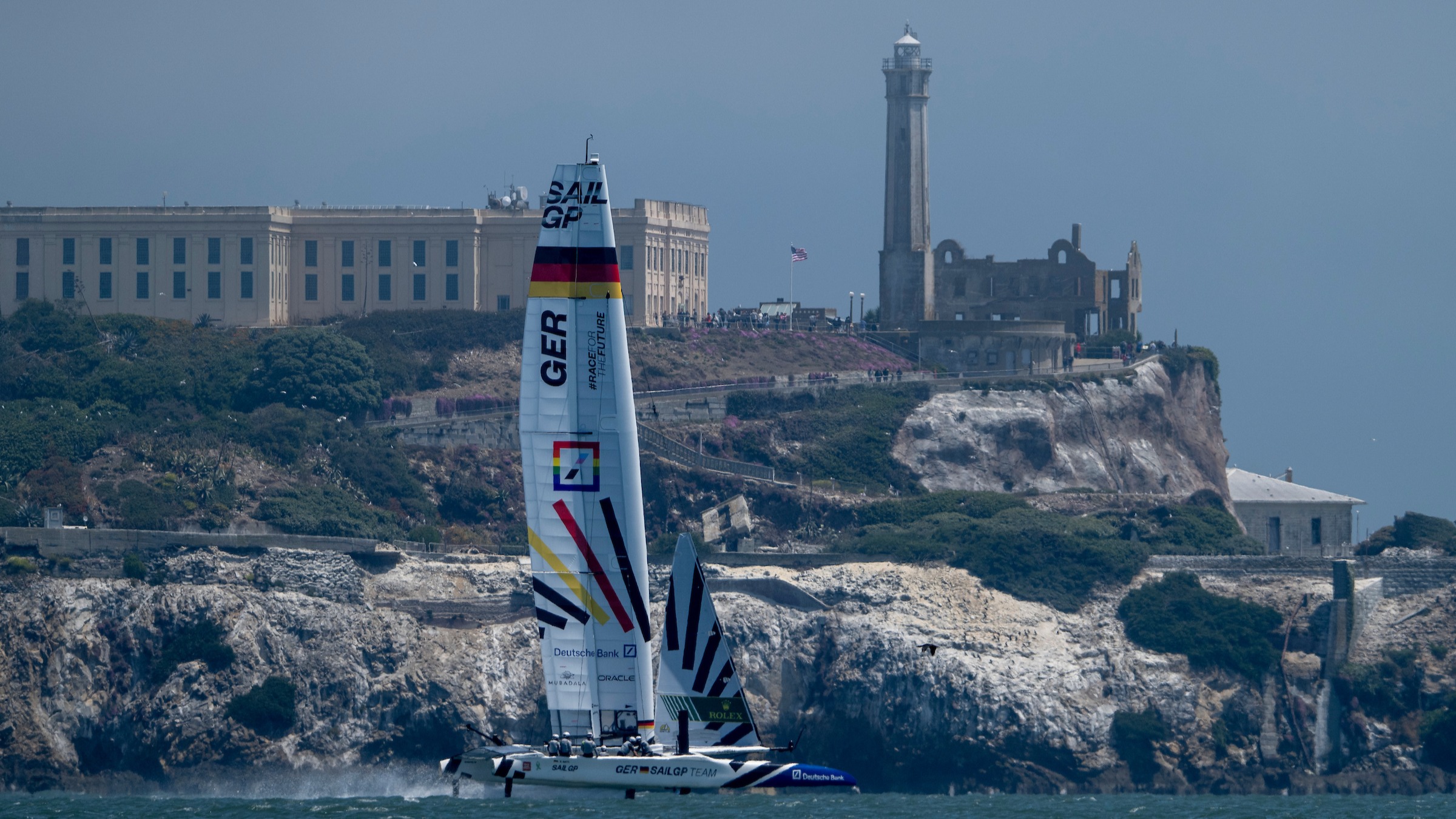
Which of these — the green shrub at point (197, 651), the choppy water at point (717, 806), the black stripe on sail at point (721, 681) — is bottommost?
the choppy water at point (717, 806)

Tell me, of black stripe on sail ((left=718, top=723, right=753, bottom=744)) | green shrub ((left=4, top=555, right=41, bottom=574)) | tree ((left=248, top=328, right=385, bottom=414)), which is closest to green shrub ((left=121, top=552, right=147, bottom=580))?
green shrub ((left=4, top=555, right=41, bottom=574))

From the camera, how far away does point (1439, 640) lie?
247 feet

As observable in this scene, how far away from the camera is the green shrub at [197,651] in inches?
2744

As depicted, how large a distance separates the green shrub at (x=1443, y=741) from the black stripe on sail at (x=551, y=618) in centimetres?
4207

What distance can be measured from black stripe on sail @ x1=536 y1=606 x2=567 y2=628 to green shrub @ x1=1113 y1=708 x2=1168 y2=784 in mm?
36897

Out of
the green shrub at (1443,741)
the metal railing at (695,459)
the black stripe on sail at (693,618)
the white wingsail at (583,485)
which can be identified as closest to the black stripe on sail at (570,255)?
the white wingsail at (583,485)

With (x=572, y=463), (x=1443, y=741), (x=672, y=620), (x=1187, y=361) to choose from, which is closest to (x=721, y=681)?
(x=672, y=620)

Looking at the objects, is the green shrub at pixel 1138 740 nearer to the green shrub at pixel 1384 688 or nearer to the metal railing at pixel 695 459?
the green shrub at pixel 1384 688

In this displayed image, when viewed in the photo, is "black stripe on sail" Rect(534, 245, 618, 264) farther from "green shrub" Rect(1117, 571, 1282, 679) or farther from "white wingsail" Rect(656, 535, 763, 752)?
"green shrub" Rect(1117, 571, 1282, 679)

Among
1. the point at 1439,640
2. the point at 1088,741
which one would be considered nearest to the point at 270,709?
the point at 1088,741

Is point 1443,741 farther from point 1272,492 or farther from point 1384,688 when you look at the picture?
point 1272,492

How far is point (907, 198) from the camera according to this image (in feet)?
338

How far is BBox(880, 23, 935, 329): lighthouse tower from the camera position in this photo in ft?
335

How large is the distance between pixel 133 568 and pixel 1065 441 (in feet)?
126
